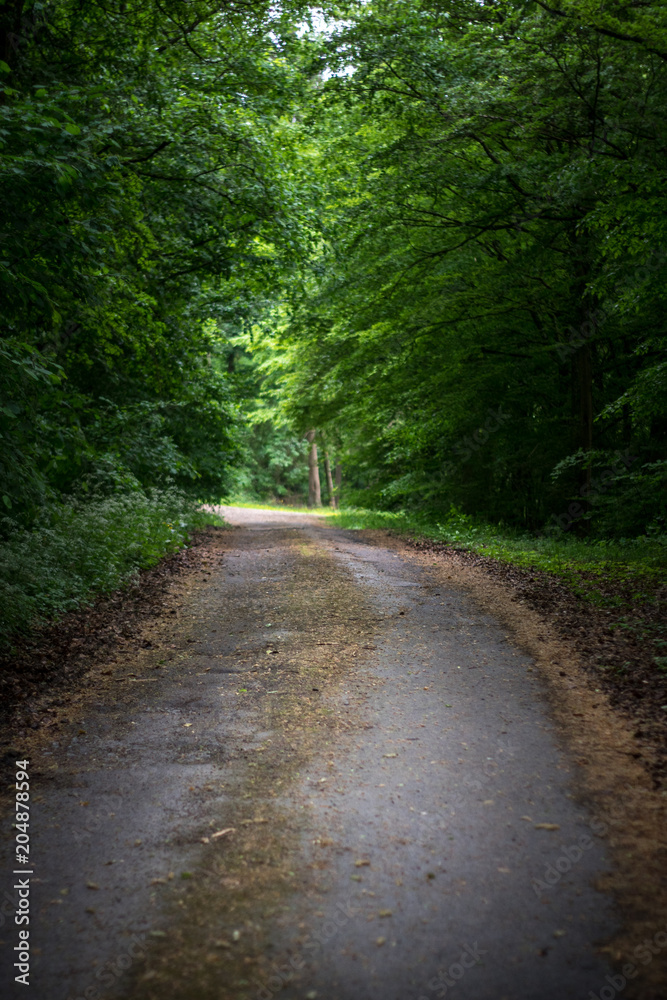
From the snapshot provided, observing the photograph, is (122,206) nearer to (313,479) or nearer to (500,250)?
(500,250)

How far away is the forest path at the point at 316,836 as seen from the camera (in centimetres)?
265

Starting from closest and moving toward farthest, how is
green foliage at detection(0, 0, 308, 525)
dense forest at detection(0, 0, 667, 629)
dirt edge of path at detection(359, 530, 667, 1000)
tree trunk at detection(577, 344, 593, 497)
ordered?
dirt edge of path at detection(359, 530, 667, 1000) → green foliage at detection(0, 0, 308, 525) → dense forest at detection(0, 0, 667, 629) → tree trunk at detection(577, 344, 593, 497)

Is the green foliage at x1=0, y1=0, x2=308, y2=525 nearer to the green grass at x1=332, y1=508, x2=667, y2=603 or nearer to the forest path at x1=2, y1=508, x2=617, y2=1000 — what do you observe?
the forest path at x1=2, y1=508, x2=617, y2=1000

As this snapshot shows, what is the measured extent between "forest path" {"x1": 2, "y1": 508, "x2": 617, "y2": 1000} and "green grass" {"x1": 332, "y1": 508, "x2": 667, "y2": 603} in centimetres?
302

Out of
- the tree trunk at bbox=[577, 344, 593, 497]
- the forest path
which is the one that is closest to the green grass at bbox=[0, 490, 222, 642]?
the forest path

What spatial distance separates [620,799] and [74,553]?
276 inches

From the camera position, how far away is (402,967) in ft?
8.66

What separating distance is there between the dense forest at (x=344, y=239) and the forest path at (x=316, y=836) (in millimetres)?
2425

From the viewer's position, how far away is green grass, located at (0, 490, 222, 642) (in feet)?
23.4

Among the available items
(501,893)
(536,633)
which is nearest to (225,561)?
(536,633)

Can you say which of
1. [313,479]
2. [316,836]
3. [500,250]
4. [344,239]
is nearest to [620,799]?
[316,836]

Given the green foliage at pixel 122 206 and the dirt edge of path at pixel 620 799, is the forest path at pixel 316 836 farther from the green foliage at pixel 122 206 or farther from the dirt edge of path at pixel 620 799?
the green foliage at pixel 122 206

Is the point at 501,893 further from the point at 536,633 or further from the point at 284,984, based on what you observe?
the point at 536,633

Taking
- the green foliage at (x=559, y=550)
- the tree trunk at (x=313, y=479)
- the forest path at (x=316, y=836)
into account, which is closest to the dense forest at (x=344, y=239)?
the green foliage at (x=559, y=550)
